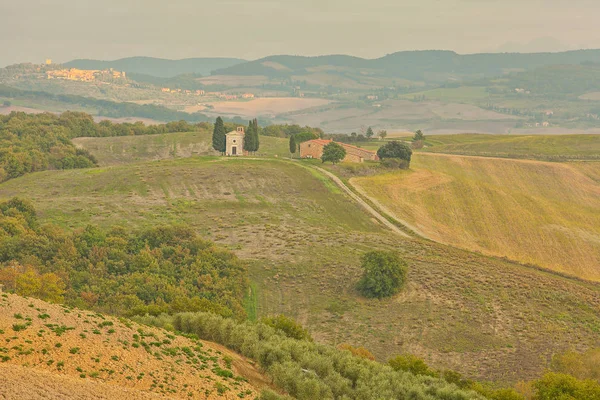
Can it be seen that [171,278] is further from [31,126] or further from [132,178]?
[31,126]

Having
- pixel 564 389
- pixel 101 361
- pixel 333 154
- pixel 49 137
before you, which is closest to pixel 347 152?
pixel 333 154

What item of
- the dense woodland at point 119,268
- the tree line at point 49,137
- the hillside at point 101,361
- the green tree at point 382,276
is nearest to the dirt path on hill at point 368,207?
the green tree at point 382,276

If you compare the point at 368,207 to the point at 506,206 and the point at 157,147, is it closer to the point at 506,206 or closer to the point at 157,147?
the point at 506,206

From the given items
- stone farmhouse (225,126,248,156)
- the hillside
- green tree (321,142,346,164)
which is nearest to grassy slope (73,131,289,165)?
stone farmhouse (225,126,248,156)

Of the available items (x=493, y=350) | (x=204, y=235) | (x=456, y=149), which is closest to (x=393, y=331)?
(x=493, y=350)

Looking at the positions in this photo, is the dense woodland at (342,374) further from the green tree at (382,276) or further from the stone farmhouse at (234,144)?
the stone farmhouse at (234,144)

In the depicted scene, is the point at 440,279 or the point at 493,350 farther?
the point at 440,279
